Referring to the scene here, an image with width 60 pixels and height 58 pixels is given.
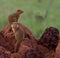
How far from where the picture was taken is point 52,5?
13.2 feet

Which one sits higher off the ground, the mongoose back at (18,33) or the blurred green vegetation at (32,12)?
the mongoose back at (18,33)

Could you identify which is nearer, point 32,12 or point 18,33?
point 18,33

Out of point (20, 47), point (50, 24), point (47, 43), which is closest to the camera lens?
point (20, 47)

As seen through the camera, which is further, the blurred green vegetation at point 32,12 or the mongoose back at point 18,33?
the blurred green vegetation at point 32,12

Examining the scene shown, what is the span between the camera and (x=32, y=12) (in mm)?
3969

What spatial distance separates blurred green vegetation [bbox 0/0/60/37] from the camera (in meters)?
3.85

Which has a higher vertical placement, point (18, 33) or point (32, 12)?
point (18, 33)

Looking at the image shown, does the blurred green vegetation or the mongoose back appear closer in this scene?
the mongoose back

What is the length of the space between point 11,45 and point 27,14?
190 centimetres

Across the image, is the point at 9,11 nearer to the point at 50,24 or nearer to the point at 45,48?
the point at 50,24

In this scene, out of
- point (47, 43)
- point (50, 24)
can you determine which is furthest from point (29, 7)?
point (47, 43)

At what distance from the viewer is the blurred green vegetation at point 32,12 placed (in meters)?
3.85

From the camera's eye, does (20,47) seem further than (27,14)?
No

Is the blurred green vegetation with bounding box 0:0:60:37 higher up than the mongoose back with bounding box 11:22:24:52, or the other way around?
the mongoose back with bounding box 11:22:24:52
